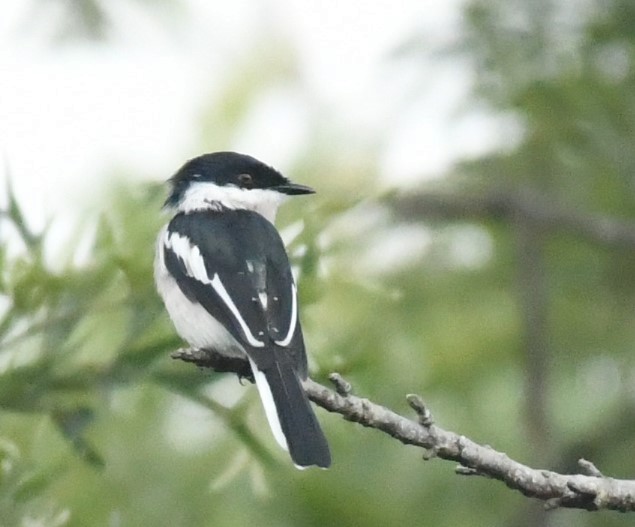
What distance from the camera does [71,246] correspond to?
4.47 metres

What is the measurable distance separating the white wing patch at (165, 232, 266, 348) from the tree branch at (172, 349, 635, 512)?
1.87ft

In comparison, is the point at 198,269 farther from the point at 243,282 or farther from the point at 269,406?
the point at 269,406

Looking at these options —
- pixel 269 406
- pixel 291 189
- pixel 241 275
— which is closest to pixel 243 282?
pixel 241 275

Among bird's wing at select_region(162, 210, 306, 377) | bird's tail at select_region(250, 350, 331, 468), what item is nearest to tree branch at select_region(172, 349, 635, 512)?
bird's tail at select_region(250, 350, 331, 468)

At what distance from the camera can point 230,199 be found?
4.52 m

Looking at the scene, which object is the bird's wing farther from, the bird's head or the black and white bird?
the bird's head

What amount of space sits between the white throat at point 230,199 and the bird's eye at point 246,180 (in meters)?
0.01

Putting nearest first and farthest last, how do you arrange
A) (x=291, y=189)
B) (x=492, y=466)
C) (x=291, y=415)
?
(x=492, y=466) < (x=291, y=415) < (x=291, y=189)

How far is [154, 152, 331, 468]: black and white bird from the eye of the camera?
3.35m

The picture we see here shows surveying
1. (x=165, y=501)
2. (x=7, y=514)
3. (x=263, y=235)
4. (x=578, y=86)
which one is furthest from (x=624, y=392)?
(x=7, y=514)

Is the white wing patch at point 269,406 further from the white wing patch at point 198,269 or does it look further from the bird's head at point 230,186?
the bird's head at point 230,186

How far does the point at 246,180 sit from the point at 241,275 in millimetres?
722

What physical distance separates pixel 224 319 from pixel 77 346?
26.2 inches

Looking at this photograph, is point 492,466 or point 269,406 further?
point 269,406
